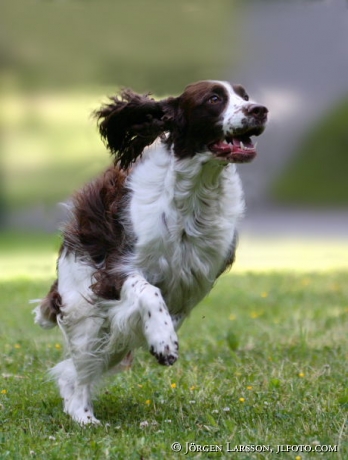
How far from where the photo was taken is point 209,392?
17.3 ft

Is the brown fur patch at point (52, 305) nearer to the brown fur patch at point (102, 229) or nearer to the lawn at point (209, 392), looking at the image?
the brown fur patch at point (102, 229)

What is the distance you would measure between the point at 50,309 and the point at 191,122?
1362mm

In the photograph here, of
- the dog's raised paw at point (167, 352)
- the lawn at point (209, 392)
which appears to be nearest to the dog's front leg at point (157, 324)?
the dog's raised paw at point (167, 352)

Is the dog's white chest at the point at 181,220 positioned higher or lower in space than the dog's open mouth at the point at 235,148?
lower

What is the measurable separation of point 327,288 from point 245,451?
21.7ft

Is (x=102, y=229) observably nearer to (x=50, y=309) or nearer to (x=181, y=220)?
(x=181, y=220)

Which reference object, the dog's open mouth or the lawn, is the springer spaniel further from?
the lawn

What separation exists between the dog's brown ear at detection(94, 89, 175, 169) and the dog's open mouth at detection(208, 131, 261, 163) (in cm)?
43

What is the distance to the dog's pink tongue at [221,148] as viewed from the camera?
4.51 meters

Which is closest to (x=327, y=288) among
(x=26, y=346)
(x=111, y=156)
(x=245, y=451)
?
(x=26, y=346)

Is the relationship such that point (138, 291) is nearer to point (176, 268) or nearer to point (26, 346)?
point (176, 268)

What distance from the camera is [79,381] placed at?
5.02m

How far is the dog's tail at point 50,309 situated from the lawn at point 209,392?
43 centimetres

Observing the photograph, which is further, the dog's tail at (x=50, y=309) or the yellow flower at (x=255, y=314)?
the yellow flower at (x=255, y=314)
